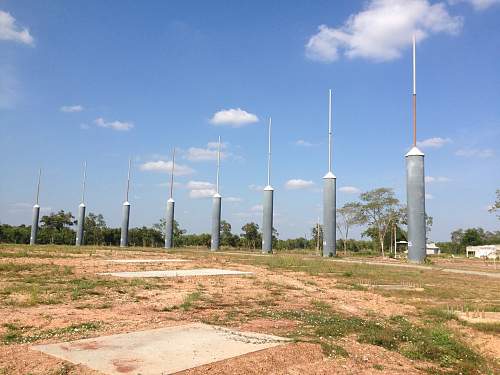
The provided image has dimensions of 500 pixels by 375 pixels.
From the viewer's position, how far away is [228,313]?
8.93 metres

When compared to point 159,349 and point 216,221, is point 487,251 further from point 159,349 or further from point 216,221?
point 159,349

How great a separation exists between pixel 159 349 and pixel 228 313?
131 inches

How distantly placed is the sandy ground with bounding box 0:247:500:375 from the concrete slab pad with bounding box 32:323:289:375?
209 millimetres

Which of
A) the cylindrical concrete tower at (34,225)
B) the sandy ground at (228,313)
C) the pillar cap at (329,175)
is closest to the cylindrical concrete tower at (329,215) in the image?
the pillar cap at (329,175)

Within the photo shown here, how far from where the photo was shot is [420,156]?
3036cm

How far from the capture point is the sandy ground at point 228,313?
526cm

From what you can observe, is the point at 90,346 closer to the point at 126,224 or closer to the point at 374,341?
the point at 374,341

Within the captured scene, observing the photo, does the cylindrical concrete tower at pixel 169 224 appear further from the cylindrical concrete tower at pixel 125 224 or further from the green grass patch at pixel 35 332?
the green grass patch at pixel 35 332

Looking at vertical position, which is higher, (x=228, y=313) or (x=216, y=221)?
(x=216, y=221)

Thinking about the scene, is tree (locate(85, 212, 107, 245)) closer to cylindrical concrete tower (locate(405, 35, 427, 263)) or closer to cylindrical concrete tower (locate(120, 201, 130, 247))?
cylindrical concrete tower (locate(120, 201, 130, 247))

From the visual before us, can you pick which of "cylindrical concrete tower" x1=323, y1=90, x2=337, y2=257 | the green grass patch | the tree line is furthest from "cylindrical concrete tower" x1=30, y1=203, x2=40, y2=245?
the green grass patch

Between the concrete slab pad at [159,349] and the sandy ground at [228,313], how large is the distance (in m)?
0.21

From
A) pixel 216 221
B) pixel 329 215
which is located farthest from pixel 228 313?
pixel 216 221

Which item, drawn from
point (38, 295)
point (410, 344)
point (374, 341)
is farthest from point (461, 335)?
point (38, 295)
